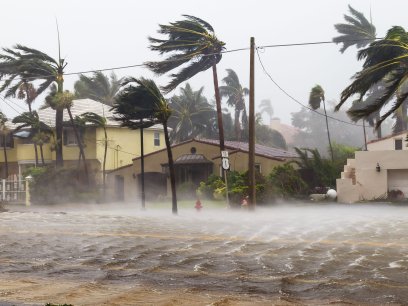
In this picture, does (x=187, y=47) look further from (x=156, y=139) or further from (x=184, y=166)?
(x=156, y=139)

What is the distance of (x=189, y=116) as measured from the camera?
59.3m

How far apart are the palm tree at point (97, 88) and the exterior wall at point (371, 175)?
107ft

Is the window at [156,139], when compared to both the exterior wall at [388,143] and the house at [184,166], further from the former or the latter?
the exterior wall at [388,143]

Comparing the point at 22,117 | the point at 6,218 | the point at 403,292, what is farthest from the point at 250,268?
the point at 22,117

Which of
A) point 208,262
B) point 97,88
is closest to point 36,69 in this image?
point 97,88

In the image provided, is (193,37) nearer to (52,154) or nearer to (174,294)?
(52,154)

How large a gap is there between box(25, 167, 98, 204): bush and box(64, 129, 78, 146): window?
5427mm

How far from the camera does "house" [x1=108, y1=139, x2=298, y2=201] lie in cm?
3581

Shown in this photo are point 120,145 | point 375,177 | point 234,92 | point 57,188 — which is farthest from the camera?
point 234,92

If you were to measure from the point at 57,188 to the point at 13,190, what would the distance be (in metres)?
2.74

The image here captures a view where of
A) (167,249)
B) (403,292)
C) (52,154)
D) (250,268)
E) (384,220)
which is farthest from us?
(52,154)

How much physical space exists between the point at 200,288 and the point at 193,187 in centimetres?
2779

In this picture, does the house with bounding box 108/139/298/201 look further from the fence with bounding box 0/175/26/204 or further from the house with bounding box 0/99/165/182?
the fence with bounding box 0/175/26/204

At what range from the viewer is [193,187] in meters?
36.4
